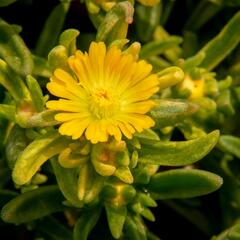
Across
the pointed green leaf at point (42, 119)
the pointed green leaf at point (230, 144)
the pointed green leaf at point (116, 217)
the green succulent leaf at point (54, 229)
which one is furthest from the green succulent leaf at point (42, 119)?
the pointed green leaf at point (230, 144)

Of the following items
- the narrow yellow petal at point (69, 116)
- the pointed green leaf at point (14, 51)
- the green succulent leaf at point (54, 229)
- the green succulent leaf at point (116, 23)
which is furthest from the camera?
the green succulent leaf at point (54, 229)

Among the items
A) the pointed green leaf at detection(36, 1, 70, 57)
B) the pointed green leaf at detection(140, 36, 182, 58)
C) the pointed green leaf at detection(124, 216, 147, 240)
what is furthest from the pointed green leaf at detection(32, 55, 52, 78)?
the pointed green leaf at detection(124, 216, 147, 240)

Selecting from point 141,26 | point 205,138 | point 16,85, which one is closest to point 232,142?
point 205,138

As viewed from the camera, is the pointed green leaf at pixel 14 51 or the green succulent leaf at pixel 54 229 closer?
the pointed green leaf at pixel 14 51

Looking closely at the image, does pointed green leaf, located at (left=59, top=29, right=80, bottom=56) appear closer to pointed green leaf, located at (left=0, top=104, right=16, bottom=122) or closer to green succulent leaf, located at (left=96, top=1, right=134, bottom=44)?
green succulent leaf, located at (left=96, top=1, right=134, bottom=44)

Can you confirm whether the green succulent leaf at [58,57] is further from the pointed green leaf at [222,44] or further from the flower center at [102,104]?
the pointed green leaf at [222,44]

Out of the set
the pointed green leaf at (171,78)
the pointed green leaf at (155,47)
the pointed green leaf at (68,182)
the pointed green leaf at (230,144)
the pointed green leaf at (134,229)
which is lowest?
the pointed green leaf at (134,229)

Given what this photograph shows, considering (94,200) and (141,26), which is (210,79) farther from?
(94,200)

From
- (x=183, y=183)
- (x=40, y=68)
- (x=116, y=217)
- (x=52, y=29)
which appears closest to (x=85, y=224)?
(x=116, y=217)
